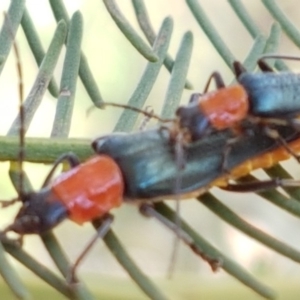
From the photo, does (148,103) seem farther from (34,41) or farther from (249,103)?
(34,41)

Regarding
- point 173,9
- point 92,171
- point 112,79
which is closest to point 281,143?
point 92,171

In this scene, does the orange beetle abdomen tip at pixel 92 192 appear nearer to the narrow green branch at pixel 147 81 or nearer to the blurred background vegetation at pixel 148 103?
the narrow green branch at pixel 147 81

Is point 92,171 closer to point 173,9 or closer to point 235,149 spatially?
point 235,149

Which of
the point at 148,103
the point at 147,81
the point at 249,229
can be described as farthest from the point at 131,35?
the point at 148,103

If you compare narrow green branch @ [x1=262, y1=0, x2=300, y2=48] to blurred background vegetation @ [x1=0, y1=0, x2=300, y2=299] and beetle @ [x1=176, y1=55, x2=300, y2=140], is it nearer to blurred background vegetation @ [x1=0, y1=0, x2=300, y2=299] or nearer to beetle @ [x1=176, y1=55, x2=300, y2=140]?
beetle @ [x1=176, y1=55, x2=300, y2=140]

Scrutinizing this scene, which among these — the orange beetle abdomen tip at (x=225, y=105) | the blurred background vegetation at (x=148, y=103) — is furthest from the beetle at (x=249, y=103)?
the blurred background vegetation at (x=148, y=103)

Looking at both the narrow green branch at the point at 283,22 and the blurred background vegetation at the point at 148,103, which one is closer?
the narrow green branch at the point at 283,22

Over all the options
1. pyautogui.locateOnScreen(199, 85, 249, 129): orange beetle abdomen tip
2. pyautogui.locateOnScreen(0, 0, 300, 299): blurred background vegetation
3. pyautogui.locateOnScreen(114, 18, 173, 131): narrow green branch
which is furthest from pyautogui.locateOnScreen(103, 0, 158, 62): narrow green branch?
pyautogui.locateOnScreen(0, 0, 300, 299): blurred background vegetation
